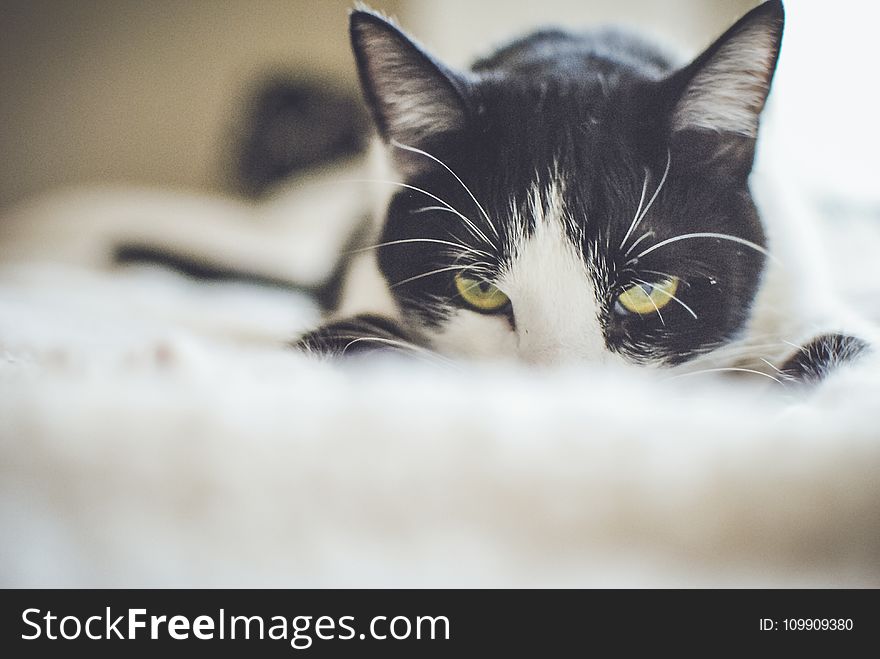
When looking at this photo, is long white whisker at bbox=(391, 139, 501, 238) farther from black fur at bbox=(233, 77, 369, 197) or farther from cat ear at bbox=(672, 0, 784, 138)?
black fur at bbox=(233, 77, 369, 197)

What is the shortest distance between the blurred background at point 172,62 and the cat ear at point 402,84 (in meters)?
0.38

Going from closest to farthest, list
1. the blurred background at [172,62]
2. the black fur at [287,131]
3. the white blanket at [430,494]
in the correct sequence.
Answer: the white blanket at [430,494]
the blurred background at [172,62]
the black fur at [287,131]

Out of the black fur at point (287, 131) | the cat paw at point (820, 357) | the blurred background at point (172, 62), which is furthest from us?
the black fur at point (287, 131)

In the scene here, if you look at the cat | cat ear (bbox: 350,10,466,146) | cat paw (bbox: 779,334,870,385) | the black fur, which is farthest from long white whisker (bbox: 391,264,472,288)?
the black fur

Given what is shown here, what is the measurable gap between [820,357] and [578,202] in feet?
0.74

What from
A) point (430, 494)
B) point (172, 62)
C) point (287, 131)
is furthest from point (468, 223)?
point (287, 131)

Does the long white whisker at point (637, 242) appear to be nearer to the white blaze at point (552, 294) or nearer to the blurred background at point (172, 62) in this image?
the white blaze at point (552, 294)

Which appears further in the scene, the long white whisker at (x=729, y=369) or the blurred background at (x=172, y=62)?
the blurred background at (x=172, y=62)

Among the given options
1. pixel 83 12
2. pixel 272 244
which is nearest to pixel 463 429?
pixel 272 244

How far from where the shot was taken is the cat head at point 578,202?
514mm

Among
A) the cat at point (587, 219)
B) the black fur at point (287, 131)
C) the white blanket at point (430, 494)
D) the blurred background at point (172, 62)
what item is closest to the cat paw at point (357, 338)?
the cat at point (587, 219)

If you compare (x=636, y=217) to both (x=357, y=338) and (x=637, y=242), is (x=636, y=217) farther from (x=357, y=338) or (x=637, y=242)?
(x=357, y=338)

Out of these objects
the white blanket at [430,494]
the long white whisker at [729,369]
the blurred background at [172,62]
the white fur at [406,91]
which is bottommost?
the white blanket at [430,494]

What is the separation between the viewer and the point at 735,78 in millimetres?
533
